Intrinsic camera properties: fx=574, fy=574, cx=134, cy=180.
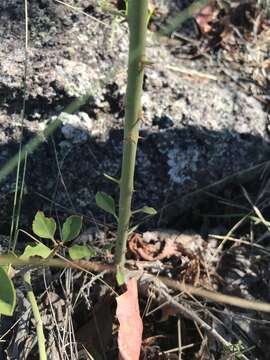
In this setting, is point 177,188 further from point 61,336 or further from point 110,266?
point 61,336

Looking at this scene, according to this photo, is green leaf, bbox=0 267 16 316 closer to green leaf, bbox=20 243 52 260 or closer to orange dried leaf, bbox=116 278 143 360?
green leaf, bbox=20 243 52 260

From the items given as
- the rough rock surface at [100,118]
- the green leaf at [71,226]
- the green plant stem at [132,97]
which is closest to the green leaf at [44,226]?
the green leaf at [71,226]

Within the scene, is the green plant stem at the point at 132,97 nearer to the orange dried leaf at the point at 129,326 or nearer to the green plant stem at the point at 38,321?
the orange dried leaf at the point at 129,326

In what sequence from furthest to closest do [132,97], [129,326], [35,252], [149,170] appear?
[149,170]
[129,326]
[35,252]
[132,97]

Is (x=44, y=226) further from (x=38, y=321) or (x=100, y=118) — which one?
(x=100, y=118)

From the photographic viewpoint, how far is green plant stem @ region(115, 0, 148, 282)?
833 mm

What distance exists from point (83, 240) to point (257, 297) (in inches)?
17.5

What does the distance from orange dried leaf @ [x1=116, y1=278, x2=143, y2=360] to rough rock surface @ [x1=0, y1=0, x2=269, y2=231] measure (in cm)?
29

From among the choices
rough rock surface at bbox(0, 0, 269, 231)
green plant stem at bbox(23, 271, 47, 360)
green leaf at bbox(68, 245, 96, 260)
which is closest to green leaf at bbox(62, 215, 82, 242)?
green leaf at bbox(68, 245, 96, 260)

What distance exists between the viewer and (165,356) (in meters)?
1.27

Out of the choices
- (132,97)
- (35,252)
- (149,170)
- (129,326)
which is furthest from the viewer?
(149,170)

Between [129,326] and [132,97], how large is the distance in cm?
50

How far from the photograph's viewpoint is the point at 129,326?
119cm

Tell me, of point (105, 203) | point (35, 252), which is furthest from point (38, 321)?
point (105, 203)
